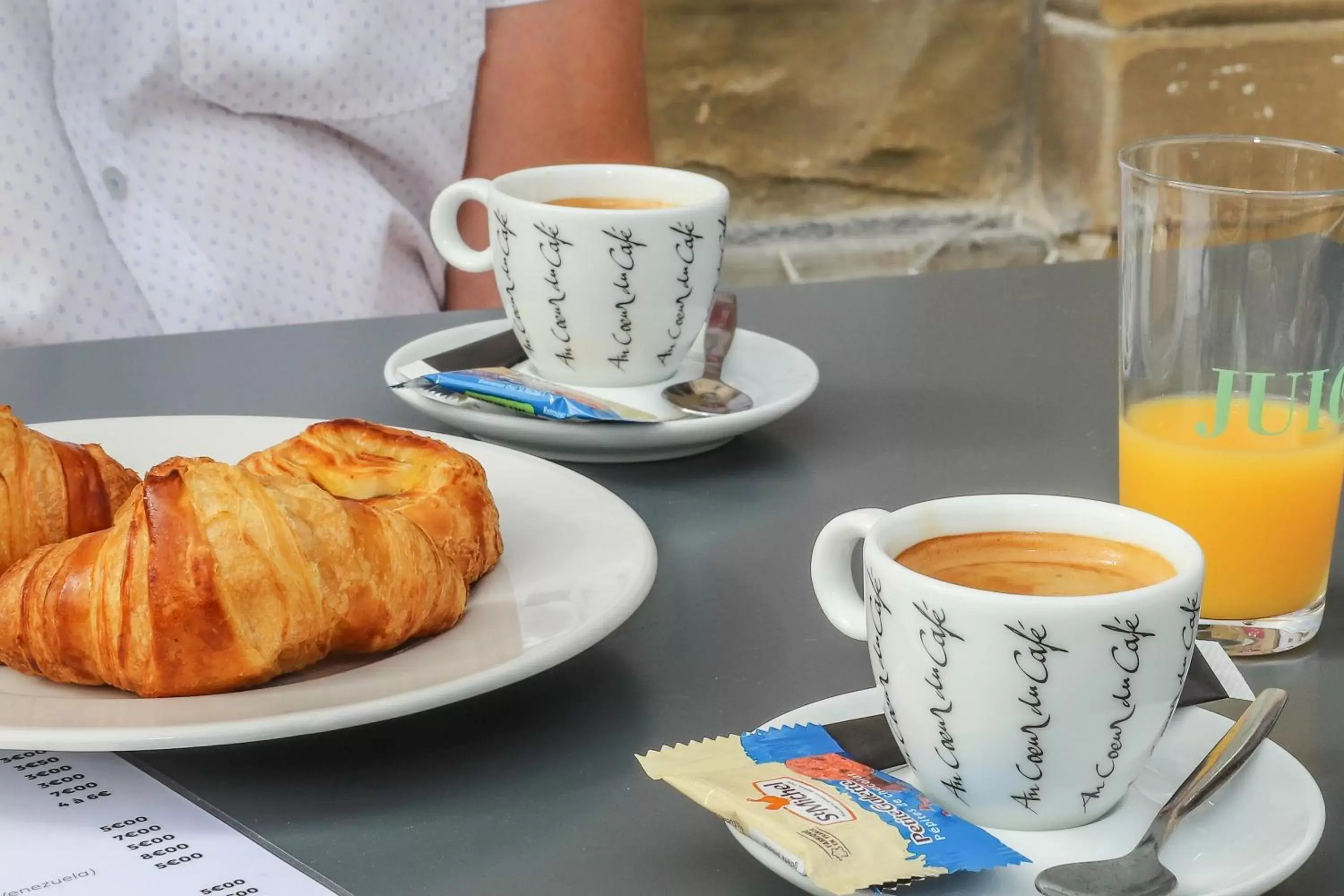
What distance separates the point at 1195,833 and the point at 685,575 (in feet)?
0.91

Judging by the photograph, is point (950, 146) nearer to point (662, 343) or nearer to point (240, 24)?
point (240, 24)

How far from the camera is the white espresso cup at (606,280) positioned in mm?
820

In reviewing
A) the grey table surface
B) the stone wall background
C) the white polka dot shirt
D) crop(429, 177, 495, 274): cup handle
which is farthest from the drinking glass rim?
the stone wall background

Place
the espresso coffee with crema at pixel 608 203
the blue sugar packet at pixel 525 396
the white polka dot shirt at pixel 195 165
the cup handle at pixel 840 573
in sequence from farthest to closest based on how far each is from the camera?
1. the white polka dot shirt at pixel 195 165
2. the espresso coffee with crema at pixel 608 203
3. the blue sugar packet at pixel 525 396
4. the cup handle at pixel 840 573

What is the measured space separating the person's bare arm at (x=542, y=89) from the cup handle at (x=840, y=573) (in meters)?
1.04

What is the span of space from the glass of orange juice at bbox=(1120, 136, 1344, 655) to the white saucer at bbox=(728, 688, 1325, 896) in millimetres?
134

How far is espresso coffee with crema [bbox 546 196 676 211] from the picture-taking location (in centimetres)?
92

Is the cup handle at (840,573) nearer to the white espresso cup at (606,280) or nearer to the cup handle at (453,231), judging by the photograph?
the white espresso cup at (606,280)

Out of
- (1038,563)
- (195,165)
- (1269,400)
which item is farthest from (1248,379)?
(195,165)

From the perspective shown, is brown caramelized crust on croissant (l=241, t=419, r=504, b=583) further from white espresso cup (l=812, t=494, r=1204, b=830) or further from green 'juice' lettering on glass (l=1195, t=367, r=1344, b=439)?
green 'juice' lettering on glass (l=1195, t=367, r=1344, b=439)

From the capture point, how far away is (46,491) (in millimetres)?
603

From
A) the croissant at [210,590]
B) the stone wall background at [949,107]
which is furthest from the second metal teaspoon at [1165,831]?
the stone wall background at [949,107]

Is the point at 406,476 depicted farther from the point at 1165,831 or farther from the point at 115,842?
the point at 1165,831

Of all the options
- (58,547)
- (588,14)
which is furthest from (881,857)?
(588,14)
